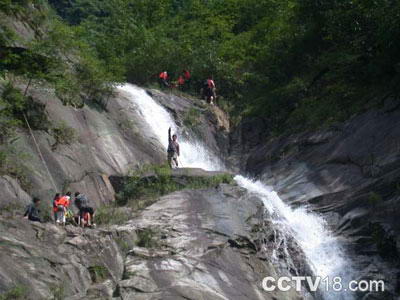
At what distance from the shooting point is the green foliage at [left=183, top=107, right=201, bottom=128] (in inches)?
1153

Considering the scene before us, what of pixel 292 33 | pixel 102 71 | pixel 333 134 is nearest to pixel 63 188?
pixel 102 71

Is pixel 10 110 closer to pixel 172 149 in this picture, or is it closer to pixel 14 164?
pixel 14 164

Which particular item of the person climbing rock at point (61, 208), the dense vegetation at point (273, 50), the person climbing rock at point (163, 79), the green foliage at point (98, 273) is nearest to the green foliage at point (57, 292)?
the green foliage at point (98, 273)

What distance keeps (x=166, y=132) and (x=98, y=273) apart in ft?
41.8

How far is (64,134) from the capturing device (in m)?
22.3

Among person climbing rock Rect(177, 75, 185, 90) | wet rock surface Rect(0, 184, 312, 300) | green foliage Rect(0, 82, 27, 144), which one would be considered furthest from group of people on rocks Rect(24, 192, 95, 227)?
person climbing rock Rect(177, 75, 185, 90)

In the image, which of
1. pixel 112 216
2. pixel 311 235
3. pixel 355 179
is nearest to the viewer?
pixel 112 216

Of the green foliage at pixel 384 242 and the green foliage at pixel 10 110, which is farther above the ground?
the green foliage at pixel 10 110

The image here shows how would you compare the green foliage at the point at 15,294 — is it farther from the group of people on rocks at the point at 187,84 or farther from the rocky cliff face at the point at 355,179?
the group of people on rocks at the point at 187,84

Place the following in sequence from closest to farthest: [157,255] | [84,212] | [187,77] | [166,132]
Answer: [157,255]
[84,212]
[166,132]
[187,77]

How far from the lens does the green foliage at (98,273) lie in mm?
15594

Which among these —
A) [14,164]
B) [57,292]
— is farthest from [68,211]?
[57,292]

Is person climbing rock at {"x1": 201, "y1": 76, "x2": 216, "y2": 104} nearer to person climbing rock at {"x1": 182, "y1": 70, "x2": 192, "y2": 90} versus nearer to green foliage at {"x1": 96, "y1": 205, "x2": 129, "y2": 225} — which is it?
person climbing rock at {"x1": 182, "y1": 70, "x2": 192, "y2": 90}

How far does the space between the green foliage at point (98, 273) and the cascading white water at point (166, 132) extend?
11.2 m
